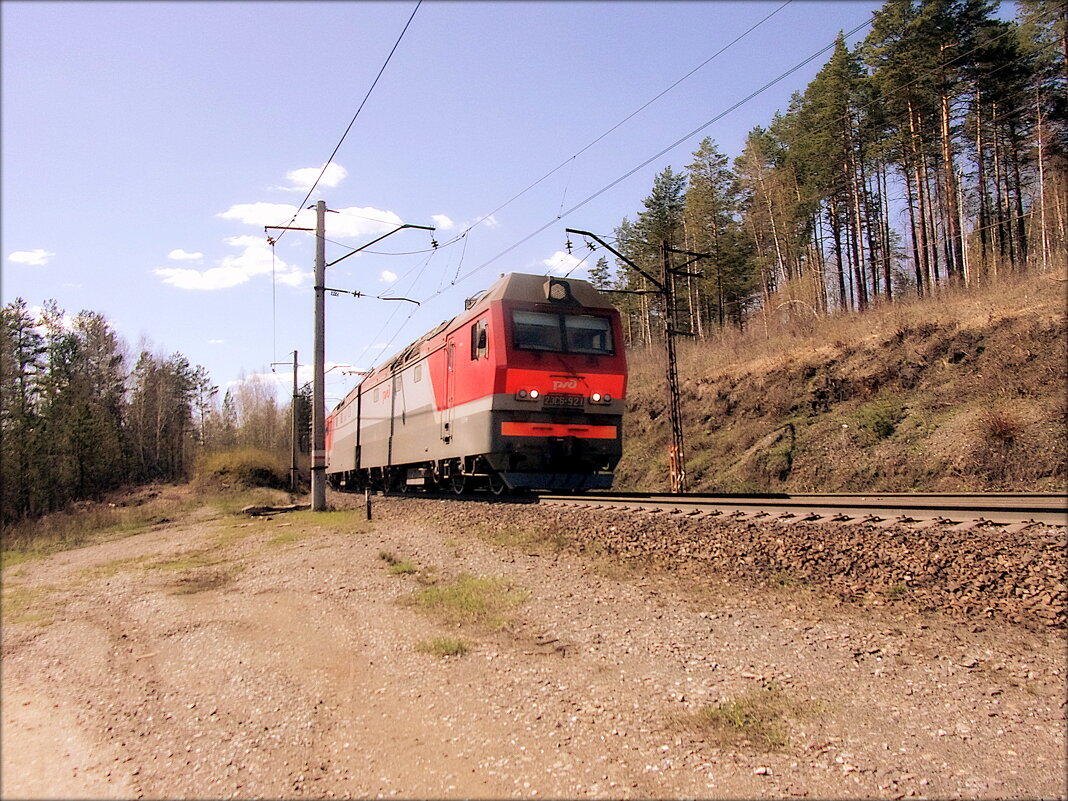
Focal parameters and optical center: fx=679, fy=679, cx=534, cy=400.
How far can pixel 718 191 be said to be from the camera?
4247 centimetres

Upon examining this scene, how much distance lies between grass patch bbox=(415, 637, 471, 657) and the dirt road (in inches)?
2.1

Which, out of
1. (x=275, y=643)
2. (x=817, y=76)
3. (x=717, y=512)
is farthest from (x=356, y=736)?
(x=817, y=76)

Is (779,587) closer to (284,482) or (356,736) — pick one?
(356,736)

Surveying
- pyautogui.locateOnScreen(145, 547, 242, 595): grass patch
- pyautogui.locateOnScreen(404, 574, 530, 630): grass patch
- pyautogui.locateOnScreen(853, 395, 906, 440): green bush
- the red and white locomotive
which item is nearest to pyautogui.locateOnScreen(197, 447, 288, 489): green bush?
the red and white locomotive

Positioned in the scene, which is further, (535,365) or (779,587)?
(535,365)

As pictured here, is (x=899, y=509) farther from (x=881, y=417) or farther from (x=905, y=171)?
(x=905, y=171)

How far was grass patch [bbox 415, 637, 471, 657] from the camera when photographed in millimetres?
5016

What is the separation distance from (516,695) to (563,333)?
9.80m

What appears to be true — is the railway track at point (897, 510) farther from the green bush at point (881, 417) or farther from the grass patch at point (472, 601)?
the green bush at point (881, 417)

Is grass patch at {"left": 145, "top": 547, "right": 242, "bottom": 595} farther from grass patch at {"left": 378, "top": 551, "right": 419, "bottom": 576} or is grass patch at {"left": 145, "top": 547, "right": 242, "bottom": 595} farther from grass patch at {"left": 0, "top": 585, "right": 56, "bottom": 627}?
grass patch at {"left": 0, "top": 585, "right": 56, "bottom": 627}

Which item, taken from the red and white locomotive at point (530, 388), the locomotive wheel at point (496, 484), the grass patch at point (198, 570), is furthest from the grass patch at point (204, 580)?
the locomotive wheel at point (496, 484)

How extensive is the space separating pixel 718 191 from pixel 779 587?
40.0m

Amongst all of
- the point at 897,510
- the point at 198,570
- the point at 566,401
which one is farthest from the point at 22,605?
the point at 566,401

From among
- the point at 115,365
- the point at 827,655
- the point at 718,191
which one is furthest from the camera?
the point at 718,191
